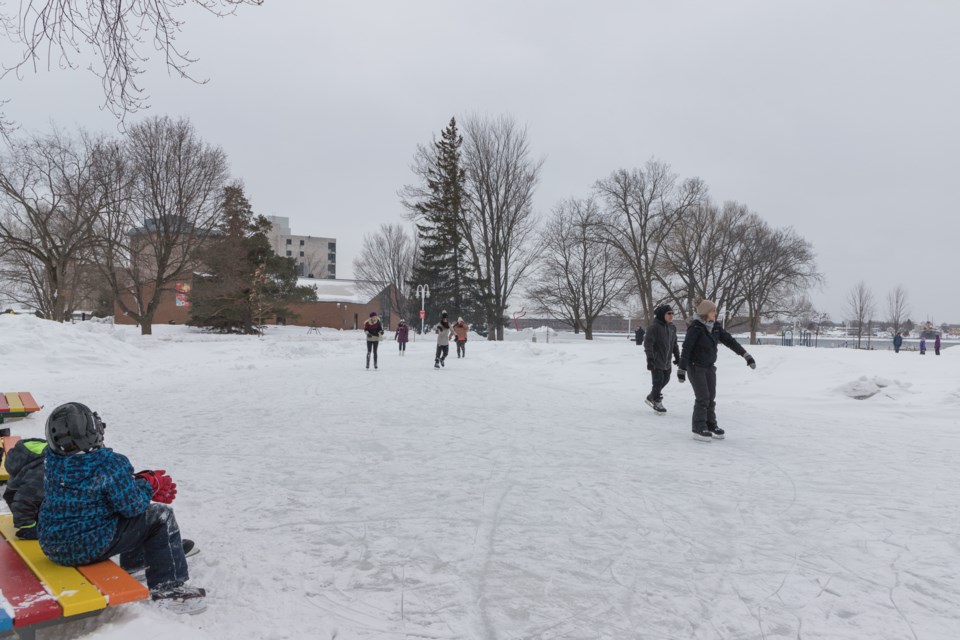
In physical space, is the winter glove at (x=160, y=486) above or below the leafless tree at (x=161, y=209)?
below

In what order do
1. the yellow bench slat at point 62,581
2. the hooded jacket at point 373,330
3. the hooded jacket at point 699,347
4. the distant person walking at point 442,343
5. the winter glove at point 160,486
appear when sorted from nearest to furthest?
1. the yellow bench slat at point 62,581
2. the winter glove at point 160,486
3. the hooded jacket at point 699,347
4. the hooded jacket at point 373,330
5. the distant person walking at point 442,343

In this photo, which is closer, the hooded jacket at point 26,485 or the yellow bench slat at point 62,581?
the yellow bench slat at point 62,581

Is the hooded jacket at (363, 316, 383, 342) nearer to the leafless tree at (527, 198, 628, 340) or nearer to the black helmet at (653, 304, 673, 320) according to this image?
the black helmet at (653, 304, 673, 320)

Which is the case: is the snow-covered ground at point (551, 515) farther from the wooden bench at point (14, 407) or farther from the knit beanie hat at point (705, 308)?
the knit beanie hat at point (705, 308)

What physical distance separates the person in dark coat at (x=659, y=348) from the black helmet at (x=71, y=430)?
762 centimetres

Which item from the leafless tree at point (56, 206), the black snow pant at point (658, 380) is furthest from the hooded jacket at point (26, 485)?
the leafless tree at point (56, 206)

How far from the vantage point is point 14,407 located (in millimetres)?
6902

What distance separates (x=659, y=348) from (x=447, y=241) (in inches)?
1452

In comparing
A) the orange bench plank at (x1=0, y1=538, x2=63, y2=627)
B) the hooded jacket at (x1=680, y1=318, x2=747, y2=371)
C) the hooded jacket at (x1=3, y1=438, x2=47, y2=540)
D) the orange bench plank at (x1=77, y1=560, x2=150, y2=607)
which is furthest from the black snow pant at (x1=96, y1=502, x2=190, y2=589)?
the hooded jacket at (x1=680, y1=318, x2=747, y2=371)

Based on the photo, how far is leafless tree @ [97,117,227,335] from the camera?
2912cm

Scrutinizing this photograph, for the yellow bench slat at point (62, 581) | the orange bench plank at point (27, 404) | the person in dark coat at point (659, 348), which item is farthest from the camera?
the person in dark coat at point (659, 348)

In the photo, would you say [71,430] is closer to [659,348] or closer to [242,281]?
[659,348]

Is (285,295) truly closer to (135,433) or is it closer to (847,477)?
(135,433)

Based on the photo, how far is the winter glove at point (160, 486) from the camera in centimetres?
291
